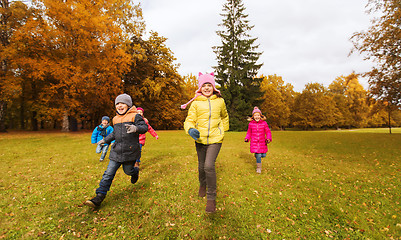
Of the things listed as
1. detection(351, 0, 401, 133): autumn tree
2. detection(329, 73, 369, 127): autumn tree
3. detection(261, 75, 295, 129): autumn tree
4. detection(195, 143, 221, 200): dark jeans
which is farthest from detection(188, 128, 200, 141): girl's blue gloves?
detection(329, 73, 369, 127): autumn tree

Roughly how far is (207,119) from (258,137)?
3469 millimetres

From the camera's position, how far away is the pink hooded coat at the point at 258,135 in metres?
6.84

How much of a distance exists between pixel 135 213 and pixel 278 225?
2819 millimetres

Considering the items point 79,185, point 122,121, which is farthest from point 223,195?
point 79,185

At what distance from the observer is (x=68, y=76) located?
18.4 m

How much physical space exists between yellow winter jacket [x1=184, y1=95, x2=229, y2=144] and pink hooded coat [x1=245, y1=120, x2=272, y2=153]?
3.03 metres

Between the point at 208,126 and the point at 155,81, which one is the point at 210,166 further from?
the point at 155,81

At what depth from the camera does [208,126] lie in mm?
4070

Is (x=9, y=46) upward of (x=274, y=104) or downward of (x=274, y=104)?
upward

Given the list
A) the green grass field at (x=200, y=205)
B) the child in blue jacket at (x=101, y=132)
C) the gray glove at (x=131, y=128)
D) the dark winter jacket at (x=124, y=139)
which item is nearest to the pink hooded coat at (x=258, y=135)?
the green grass field at (x=200, y=205)

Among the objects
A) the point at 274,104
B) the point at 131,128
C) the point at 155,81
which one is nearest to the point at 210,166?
the point at 131,128

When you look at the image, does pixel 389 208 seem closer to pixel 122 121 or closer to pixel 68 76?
pixel 122 121

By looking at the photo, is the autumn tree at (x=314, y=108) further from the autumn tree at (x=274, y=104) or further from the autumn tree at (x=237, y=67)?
the autumn tree at (x=237, y=67)

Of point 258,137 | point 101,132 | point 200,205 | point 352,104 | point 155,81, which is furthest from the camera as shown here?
point 352,104
